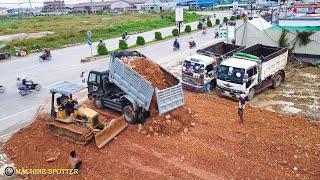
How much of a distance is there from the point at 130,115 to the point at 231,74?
560 centimetres

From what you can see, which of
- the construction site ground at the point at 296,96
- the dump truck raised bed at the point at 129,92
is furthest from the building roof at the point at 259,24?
the dump truck raised bed at the point at 129,92

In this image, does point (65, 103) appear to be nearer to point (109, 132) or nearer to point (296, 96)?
point (109, 132)

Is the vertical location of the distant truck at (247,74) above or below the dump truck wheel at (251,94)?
above

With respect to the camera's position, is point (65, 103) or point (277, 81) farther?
point (277, 81)

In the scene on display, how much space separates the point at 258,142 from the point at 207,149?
72.6 inches

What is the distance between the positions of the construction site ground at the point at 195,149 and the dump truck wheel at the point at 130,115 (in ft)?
0.94

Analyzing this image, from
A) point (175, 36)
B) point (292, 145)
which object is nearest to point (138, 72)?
point (292, 145)

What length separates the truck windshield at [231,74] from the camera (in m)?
16.4

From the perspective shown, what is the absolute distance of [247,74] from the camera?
16.3 metres

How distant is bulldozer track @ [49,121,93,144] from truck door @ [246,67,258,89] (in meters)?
7.99

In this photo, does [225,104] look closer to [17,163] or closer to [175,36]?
[17,163]

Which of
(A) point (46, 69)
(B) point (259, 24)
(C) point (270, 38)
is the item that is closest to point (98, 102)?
(A) point (46, 69)

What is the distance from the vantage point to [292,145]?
11766 mm

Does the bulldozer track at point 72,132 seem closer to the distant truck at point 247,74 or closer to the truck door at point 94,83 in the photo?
the truck door at point 94,83
